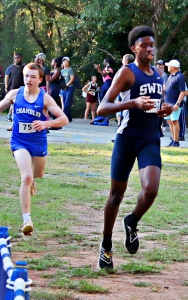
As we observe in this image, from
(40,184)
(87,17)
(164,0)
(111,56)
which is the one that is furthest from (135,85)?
(111,56)

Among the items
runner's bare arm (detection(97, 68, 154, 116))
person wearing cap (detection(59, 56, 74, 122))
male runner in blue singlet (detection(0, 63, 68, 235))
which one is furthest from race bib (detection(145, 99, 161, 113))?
person wearing cap (detection(59, 56, 74, 122))

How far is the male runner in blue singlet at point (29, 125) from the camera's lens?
305 inches

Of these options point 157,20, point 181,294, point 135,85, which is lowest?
point 181,294

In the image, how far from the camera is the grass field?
20.3ft

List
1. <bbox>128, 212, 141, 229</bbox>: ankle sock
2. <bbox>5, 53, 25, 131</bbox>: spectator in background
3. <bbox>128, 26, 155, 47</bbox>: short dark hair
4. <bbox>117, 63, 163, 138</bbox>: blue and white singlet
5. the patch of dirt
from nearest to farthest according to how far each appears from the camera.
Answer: the patch of dirt → <bbox>117, 63, 163, 138</bbox>: blue and white singlet → <bbox>128, 26, 155, 47</bbox>: short dark hair → <bbox>128, 212, 141, 229</bbox>: ankle sock → <bbox>5, 53, 25, 131</bbox>: spectator in background

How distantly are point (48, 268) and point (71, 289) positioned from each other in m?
0.70

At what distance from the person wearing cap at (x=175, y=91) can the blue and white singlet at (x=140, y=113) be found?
11.0 metres

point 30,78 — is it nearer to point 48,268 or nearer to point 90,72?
point 48,268

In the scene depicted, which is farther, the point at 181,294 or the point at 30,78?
the point at 30,78

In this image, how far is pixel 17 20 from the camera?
37.3 m

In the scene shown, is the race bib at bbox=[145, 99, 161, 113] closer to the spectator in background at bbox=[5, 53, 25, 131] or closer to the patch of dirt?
the patch of dirt

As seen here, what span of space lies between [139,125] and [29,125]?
6.34ft

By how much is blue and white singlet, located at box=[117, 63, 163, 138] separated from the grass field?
1.22 m

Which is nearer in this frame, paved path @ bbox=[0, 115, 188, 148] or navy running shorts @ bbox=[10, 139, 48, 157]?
navy running shorts @ bbox=[10, 139, 48, 157]
